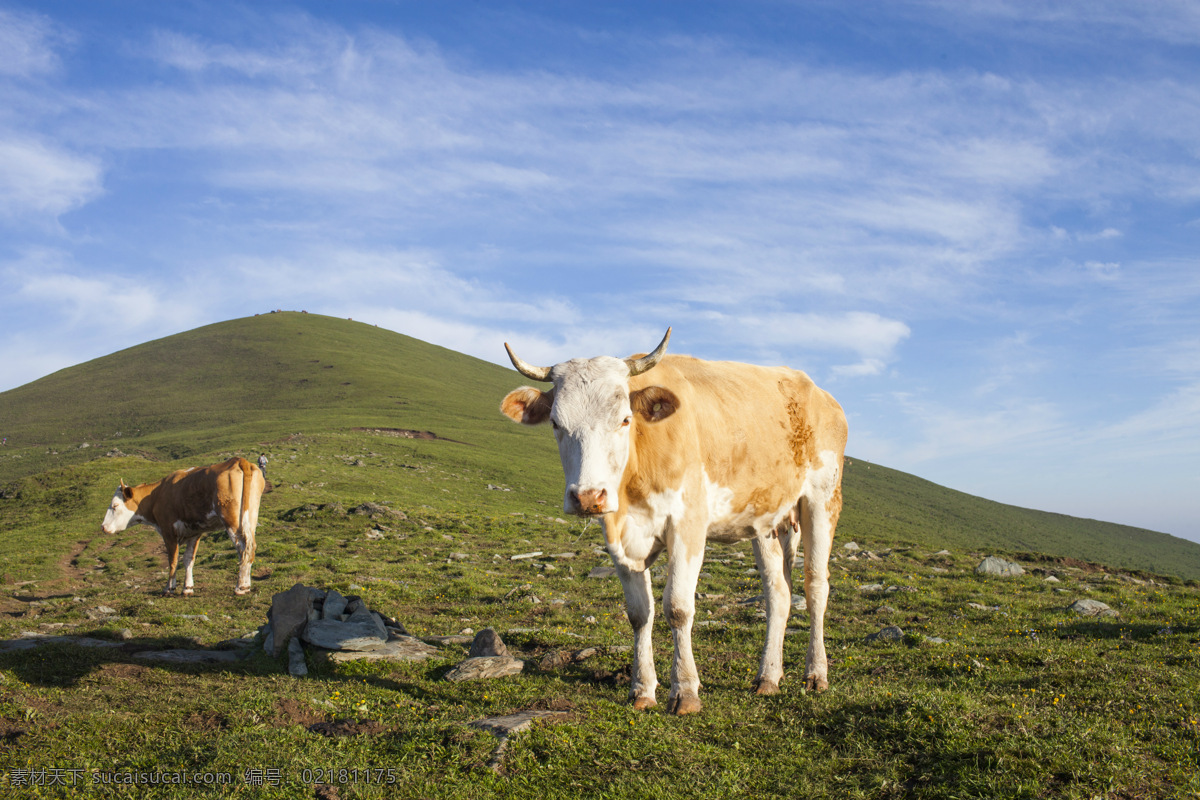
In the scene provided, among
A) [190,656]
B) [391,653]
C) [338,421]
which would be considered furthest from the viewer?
[338,421]

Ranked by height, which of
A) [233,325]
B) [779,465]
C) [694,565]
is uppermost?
[233,325]

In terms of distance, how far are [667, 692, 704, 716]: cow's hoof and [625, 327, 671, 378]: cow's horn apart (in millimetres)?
3567

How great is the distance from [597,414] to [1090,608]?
13.0m

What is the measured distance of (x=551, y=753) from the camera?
6664 mm

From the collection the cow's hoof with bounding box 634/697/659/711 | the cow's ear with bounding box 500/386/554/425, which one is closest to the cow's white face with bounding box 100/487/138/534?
the cow's ear with bounding box 500/386/554/425

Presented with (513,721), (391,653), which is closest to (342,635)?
(391,653)

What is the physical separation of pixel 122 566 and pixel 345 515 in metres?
8.24

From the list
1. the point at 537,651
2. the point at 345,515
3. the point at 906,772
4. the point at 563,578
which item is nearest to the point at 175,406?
the point at 345,515

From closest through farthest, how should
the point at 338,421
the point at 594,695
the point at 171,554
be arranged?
the point at 594,695, the point at 171,554, the point at 338,421

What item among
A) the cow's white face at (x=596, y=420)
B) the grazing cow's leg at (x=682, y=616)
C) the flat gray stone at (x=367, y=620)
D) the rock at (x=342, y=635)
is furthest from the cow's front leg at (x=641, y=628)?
the flat gray stone at (x=367, y=620)

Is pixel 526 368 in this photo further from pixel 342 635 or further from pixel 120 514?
pixel 120 514

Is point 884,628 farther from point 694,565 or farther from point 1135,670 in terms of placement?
point 694,565

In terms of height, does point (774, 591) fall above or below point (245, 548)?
above

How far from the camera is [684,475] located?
324 inches
